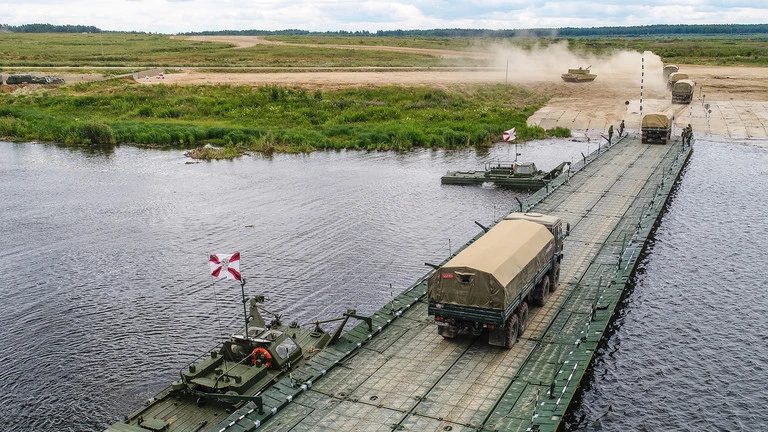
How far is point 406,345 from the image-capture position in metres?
27.7

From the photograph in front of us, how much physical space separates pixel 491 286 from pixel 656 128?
55.3 meters

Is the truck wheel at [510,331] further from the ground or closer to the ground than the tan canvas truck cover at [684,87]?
closer to the ground

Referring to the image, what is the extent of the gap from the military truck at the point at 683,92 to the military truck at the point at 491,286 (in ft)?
275

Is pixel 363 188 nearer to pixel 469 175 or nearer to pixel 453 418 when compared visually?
pixel 469 175

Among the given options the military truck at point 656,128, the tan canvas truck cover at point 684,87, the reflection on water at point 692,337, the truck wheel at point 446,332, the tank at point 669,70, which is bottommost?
the reflection on water at point 692,337

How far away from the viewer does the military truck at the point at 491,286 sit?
25.4 meters

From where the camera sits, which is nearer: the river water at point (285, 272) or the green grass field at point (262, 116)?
the river water at point (285, 272)

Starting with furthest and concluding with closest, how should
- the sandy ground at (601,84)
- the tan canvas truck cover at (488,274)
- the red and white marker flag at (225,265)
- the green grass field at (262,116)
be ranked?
the sandy ground at (601,84), the green grass field at (262,116), the red and white marker flag at (225,265), the tan canvas truck cover at (488,274)

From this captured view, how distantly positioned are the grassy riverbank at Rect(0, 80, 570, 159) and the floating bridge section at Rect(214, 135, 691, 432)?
48444 mm

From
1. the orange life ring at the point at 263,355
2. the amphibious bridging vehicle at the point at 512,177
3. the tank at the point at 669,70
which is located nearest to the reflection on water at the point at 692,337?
the orange life ring at the point at 263,355

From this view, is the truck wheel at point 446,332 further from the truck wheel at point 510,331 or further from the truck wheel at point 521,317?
the truck wheel at point 521,317

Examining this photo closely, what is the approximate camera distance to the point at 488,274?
25.1m

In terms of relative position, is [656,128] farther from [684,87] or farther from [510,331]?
[510,331]

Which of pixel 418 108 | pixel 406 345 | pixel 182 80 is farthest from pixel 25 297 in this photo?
→ pixel 182 80
